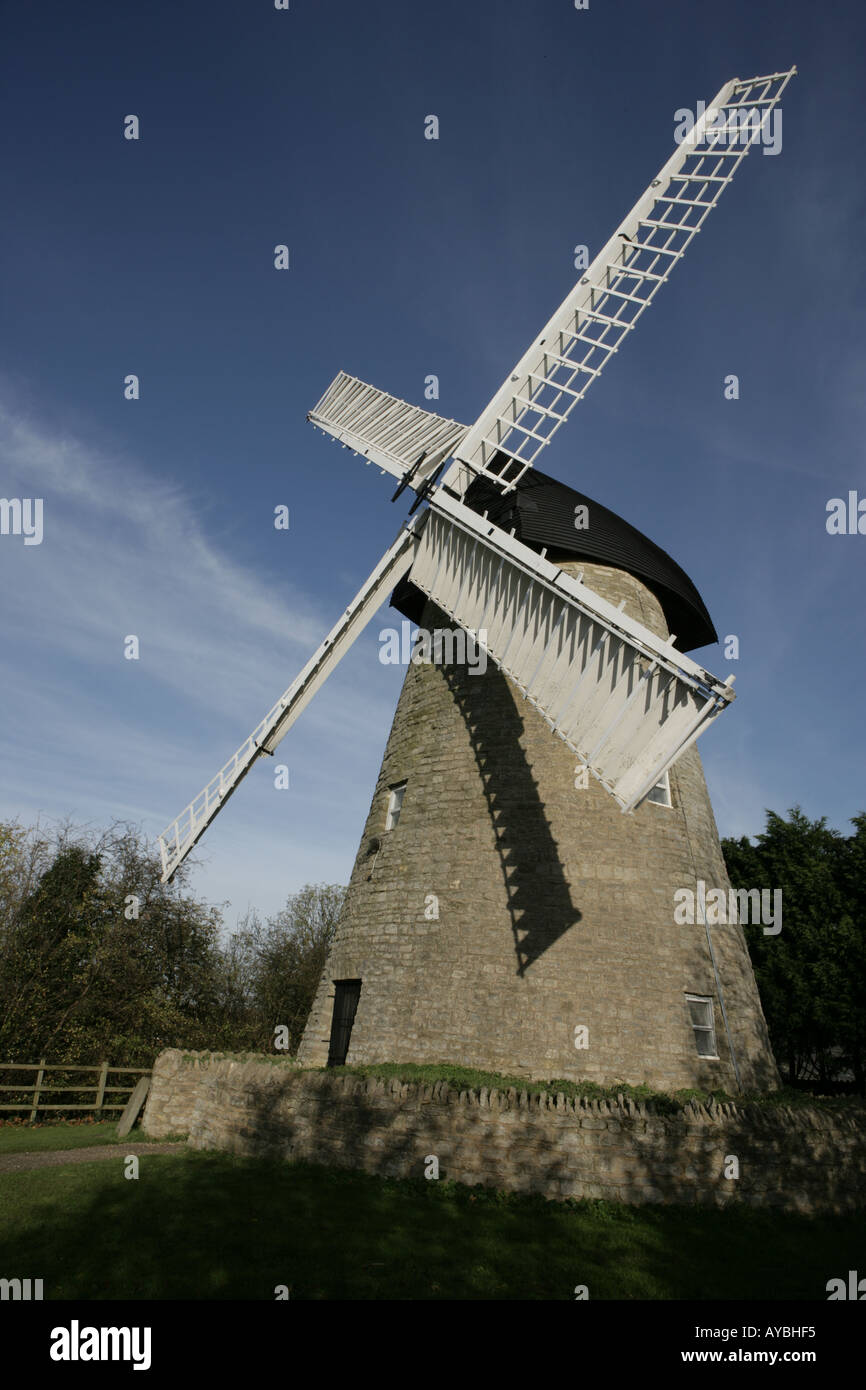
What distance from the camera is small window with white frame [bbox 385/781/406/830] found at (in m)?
14.3

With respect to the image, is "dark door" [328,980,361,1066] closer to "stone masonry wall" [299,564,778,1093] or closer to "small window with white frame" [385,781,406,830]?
"stone masonry wall" [299,564,778,1093]

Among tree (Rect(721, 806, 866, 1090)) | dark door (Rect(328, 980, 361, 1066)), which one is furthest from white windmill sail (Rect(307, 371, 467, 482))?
tree (Rect(721, 806, 866, 1090))

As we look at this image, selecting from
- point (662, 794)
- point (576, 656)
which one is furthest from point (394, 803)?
point (576, 656)

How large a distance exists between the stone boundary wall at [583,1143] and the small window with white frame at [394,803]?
5.12m

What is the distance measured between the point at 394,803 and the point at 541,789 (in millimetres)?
3496

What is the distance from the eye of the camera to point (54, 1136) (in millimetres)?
13281

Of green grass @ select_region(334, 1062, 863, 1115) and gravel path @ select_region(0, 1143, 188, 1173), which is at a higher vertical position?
green grass @ select_region(334, 1062, 863, 1115)

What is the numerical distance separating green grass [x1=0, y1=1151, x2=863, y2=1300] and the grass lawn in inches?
136

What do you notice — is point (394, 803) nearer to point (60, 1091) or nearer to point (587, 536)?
point (587, 536)

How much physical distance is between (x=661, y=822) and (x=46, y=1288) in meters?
9.95

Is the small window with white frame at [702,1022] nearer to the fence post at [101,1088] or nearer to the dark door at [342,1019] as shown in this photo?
the dark door at [342,1019]

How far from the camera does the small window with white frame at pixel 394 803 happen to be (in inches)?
563

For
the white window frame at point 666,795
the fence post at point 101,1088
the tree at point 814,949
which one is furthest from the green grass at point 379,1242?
the tree at point 814,949
